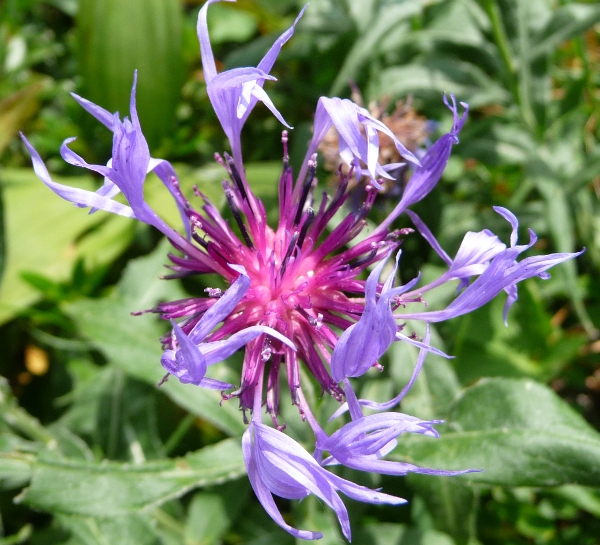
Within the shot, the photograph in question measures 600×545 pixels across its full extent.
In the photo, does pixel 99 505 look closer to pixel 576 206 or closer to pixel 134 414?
pixel 134 414

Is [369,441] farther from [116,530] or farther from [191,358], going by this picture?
[116,530]

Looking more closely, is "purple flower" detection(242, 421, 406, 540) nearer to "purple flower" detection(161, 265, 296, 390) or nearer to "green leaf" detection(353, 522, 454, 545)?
"purple flower" detection(161, 265, 296, 390)

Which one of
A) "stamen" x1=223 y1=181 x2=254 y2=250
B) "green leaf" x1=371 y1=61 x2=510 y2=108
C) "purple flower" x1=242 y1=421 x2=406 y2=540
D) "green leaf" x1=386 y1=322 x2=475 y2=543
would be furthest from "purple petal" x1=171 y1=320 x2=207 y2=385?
"green leaf" x1=371 y1=61 x2=510 y2=108

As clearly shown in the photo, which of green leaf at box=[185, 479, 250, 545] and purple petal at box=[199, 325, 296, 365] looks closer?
purple petal at box=[199, 325, 296, 365]

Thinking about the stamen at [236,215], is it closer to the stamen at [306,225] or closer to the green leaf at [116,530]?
the stamen at [306,225]

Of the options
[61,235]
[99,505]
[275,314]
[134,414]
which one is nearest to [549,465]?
[275,314]

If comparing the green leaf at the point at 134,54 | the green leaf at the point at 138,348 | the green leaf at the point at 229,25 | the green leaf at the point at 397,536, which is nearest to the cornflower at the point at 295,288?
the green leaf at the point at 138,348

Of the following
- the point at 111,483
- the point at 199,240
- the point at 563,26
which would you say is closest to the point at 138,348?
the point at 111,483
